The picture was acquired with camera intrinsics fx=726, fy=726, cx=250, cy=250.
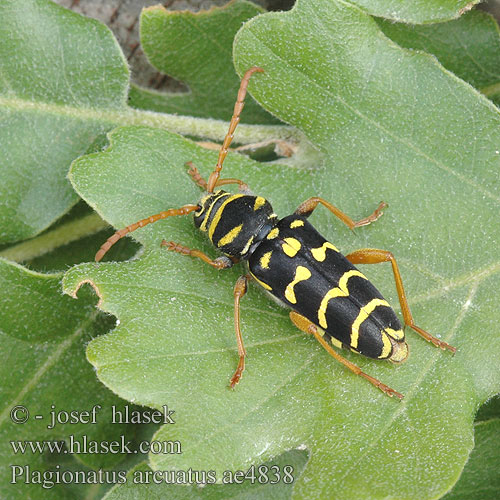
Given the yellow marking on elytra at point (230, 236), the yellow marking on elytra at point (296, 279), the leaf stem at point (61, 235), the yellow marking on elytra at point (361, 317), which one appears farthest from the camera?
the leaf stem at point (61, 235)

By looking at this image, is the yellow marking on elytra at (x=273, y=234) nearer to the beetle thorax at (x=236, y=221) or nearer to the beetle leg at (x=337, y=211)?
the beetle thorax at (x=236, y=221)

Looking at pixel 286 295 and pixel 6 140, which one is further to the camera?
pixel 6 140

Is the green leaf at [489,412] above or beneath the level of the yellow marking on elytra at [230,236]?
beneath

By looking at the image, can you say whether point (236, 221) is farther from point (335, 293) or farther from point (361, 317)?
point (361, 317)

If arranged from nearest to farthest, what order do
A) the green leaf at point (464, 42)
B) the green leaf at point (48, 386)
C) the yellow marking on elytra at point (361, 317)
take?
1. the yellow marking on elytra at point (361, 317)
2. the green leaf at point (48, 386)
3. the green leaf at point (464, 42)

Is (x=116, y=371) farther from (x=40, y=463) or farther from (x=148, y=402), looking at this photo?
(x=40, y=463)

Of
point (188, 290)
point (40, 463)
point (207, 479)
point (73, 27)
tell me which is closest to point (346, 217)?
point (188, 290)

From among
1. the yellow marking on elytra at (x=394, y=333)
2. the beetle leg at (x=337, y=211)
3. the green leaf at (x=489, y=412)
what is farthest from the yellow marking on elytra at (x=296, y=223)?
the green leaf at (x=489, y=412)
